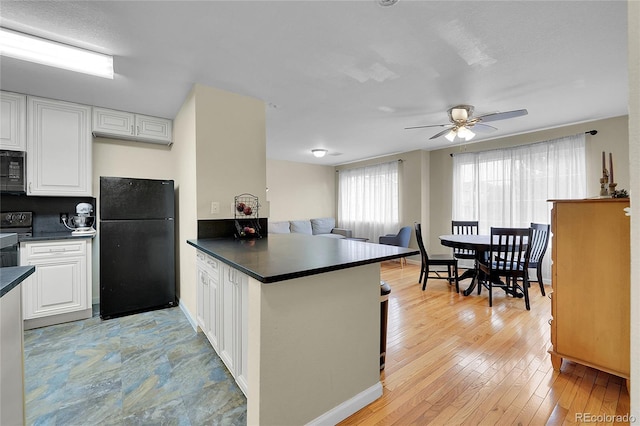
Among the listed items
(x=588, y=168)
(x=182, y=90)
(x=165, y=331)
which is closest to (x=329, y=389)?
(x=165, y=331)

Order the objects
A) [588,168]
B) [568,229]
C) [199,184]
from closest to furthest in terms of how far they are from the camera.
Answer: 1. [568,229]
2. [199,184]
3. [588,168]

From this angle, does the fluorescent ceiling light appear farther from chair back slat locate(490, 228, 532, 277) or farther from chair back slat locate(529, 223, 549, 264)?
chair back slat locate(529, 223, 549, 264)

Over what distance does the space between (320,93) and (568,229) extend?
7.95 feet

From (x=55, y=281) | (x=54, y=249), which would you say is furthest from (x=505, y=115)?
(x=55, y=281)

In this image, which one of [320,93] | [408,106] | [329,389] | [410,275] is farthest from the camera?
[410,275]

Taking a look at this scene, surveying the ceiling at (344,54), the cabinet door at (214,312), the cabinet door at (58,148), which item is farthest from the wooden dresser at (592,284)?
the cabinet door at (58,148)

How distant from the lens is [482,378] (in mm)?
1998

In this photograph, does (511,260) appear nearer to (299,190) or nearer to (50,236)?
(299,190)

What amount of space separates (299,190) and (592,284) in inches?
233

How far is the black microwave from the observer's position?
2730 millimetres

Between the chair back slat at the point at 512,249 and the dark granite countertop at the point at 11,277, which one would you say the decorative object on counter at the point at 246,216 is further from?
the chair back slat at the point at 512,249

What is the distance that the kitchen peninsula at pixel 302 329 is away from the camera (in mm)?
1345

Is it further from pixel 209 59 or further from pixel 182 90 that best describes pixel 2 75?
pixel 209 59

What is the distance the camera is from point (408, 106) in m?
3.28
